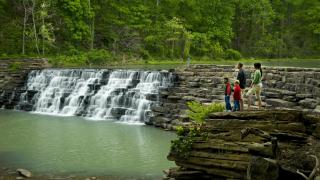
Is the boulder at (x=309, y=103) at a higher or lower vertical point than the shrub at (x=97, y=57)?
lower

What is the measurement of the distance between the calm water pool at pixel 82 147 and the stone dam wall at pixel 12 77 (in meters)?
6.67

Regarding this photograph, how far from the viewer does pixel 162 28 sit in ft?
223

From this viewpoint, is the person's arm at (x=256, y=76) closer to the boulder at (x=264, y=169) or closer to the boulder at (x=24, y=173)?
the boulder at (x=264, y=169)

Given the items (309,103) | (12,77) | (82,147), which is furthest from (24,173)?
(12,77)

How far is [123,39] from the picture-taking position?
64688 millimetres

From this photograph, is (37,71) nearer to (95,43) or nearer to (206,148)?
(95,43)

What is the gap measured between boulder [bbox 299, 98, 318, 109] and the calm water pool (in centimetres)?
685

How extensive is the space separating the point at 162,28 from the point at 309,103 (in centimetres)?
4630

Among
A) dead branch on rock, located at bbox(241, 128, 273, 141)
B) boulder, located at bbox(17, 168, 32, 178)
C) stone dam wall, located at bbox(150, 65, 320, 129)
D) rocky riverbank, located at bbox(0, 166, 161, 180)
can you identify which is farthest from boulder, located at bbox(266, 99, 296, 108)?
boulder, located at bbox(17, 168, 32, 178)

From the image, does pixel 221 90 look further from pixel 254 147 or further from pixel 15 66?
pixel 15 66

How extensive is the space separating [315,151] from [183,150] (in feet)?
12.7

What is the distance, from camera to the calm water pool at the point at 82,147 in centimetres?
1862

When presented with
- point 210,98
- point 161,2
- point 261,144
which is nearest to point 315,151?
point 261,144

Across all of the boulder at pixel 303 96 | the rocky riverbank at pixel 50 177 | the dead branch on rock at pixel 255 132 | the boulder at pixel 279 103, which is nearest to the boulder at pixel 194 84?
the boulder at pixel 279 103
